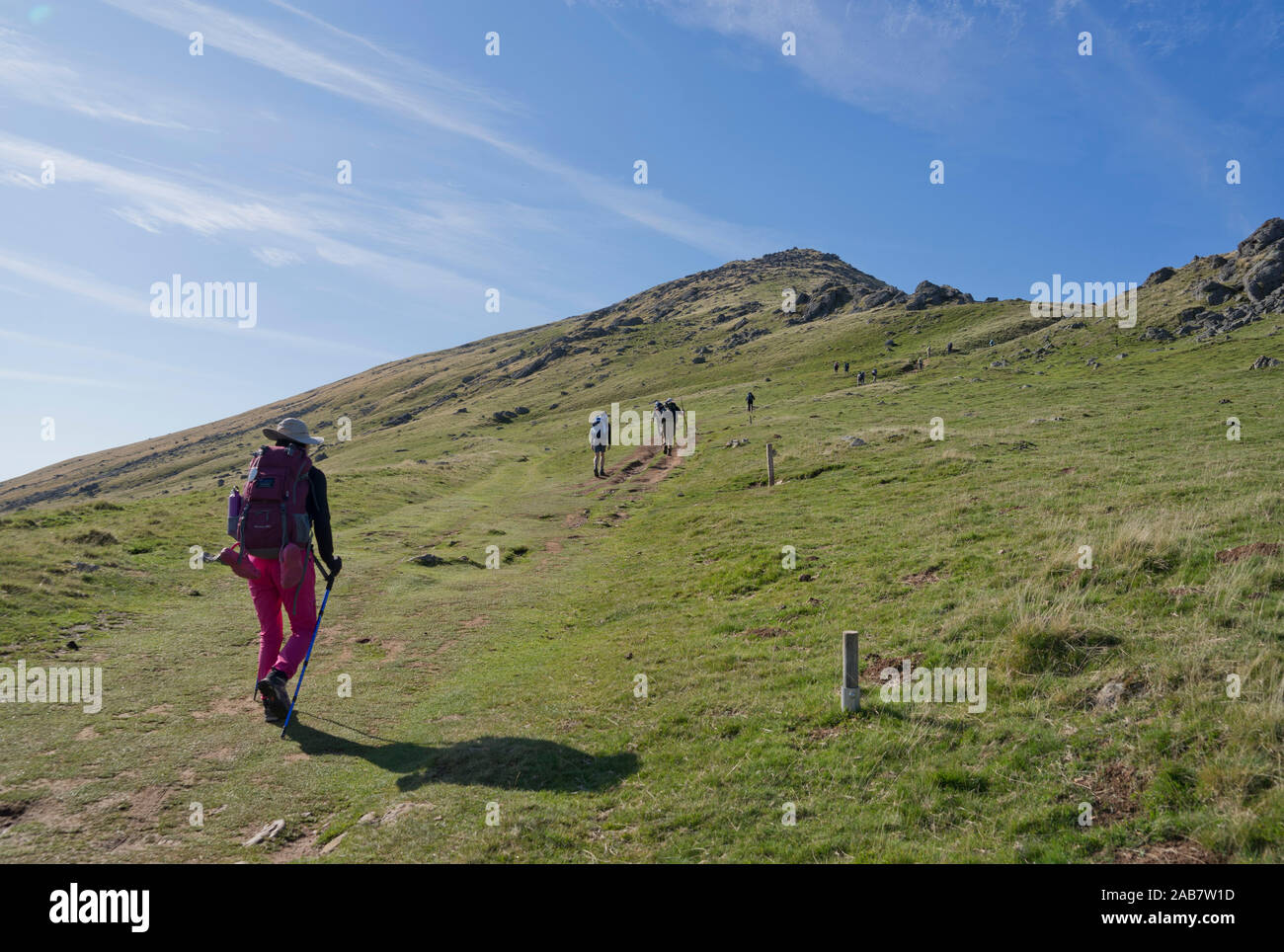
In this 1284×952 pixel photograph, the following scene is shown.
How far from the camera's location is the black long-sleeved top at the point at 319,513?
31.6 ft

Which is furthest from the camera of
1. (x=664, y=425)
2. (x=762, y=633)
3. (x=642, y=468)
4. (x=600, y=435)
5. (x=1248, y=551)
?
(x=664, y=425)

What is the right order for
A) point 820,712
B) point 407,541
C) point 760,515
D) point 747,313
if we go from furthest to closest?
point 747,313 → point 407,541 → point 760,515 → point 820,712

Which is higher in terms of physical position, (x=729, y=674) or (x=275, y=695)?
(x=275, y=695)

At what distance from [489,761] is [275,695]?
341cm

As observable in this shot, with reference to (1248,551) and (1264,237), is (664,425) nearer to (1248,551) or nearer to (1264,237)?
A: (1248,551)

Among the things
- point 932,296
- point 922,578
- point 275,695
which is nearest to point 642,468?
point 922,578

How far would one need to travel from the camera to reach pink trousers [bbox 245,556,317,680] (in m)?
9.49

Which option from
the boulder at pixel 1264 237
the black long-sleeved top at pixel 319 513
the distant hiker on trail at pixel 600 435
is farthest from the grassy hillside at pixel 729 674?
the boulder at pixel 1264 237

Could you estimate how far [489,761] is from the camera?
27.9ft

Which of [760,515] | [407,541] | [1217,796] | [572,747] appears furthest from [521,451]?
[1217,796]

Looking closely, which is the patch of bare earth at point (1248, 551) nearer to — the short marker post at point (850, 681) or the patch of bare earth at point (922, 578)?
the patch of bare earth at point (922, 578)
